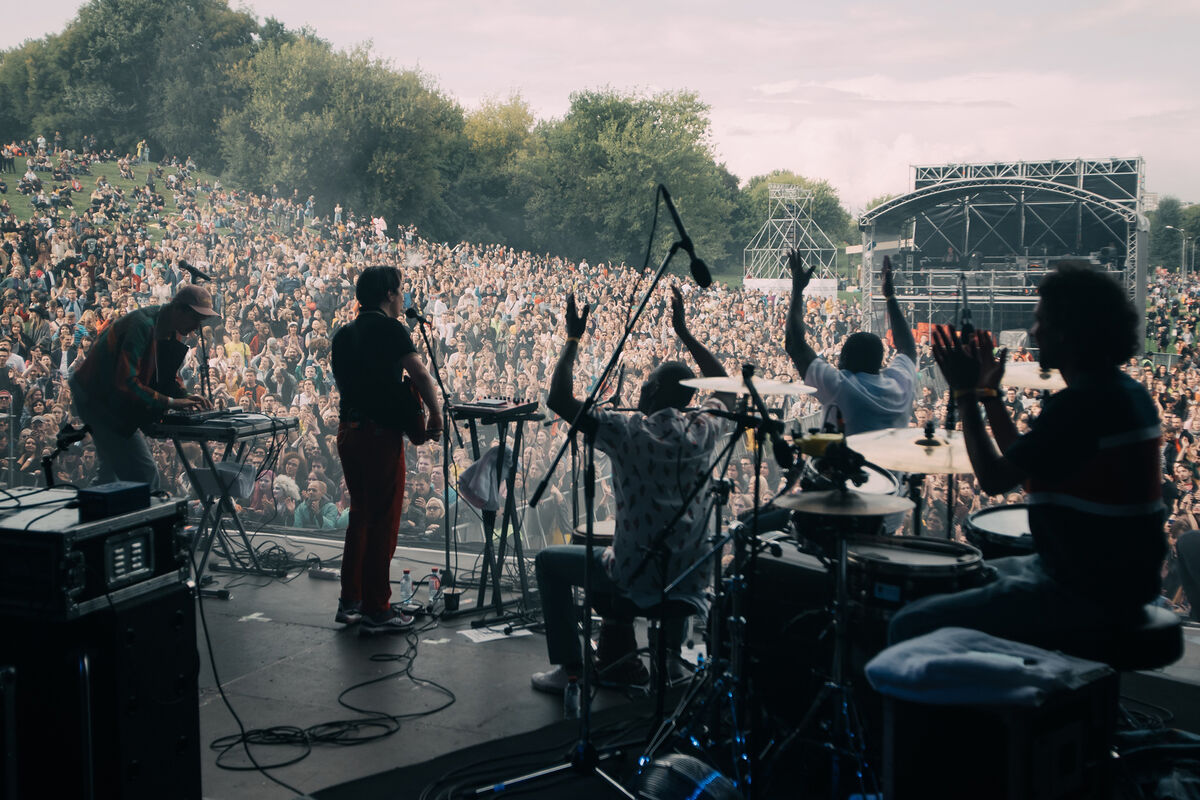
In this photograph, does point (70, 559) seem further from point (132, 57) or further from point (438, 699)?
point (132, 57)

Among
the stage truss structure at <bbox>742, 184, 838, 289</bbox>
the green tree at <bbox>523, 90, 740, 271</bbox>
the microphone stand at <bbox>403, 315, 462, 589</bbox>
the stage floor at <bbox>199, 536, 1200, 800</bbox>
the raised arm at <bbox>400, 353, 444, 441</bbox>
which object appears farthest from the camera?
the green tree at <bbox>523, 90, 740, 271</bbox>

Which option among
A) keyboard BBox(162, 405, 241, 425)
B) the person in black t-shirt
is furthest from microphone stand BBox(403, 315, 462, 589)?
the person in black t-shirt

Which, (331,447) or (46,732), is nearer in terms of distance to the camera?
(46,732)

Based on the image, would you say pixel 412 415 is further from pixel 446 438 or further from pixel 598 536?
pixel 598 536

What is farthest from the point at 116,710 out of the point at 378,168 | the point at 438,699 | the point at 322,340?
the point at 378,168

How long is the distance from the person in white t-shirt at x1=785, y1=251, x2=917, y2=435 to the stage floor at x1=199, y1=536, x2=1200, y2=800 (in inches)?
51.2

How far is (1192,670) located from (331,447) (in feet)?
18.0

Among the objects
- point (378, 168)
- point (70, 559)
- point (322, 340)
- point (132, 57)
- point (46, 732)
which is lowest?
point (46, 732)

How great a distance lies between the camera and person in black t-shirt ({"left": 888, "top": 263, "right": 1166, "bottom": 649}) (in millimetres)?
1774

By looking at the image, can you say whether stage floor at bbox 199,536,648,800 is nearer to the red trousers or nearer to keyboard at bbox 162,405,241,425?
the red trousers

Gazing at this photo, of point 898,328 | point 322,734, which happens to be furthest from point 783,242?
point 322,734

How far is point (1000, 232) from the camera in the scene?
306 inches

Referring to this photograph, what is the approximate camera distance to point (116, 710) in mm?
1819

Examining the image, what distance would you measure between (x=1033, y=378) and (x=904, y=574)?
4.10 feet
